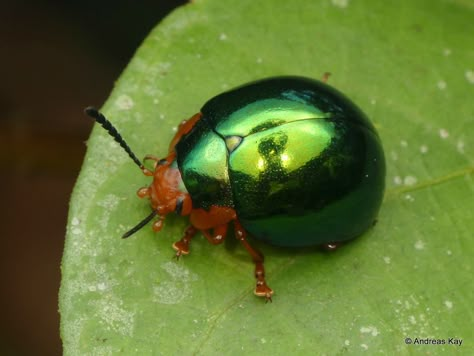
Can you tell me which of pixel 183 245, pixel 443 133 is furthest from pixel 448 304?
pixel 183 245

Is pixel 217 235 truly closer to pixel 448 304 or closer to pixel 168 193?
pixel 168 193

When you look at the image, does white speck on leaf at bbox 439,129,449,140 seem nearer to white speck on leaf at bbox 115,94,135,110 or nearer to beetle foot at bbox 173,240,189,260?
beetle foot at bbox 173,240,189,260

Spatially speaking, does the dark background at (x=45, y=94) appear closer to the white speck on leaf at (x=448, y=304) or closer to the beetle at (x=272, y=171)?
the beetle at (x=272, y=171)

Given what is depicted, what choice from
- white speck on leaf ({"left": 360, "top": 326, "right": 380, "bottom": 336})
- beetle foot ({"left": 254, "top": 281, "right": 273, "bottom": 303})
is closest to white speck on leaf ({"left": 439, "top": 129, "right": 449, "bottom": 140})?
white speck on leaf ({"left": 360, "top": 326, "right": 380, "bottom": 336})

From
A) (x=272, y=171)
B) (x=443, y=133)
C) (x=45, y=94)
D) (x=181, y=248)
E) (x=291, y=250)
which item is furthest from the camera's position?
(x=45, y=94)

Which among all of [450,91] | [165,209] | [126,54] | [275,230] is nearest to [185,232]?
[165,209]

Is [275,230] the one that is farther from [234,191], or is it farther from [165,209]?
[165,209]
